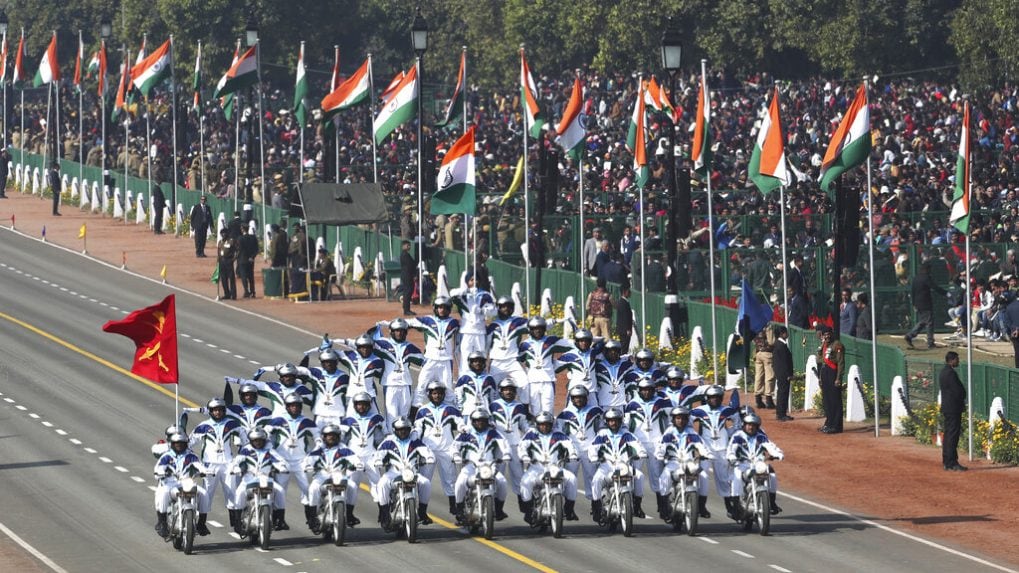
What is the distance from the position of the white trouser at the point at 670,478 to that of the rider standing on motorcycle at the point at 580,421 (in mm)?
964

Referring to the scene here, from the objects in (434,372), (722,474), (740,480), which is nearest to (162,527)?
(434,372)

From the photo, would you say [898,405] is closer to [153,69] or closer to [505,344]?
[505,344]

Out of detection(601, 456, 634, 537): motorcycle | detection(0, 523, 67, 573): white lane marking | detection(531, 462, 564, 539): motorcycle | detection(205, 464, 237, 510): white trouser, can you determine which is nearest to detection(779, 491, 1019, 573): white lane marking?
detection(601, 456, 634, 537): motorcycle

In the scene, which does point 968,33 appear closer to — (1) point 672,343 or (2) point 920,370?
(1) point 672,343

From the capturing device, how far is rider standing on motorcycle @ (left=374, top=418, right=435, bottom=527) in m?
30.6

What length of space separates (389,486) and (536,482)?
1908 millimetres

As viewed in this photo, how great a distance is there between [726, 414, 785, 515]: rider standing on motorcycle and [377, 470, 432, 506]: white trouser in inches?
154

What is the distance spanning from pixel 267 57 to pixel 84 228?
3923 centimetres

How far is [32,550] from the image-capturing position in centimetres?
3125

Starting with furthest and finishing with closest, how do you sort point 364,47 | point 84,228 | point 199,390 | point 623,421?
point 364,47 → point 84,228 → point 199,390 → point 623,421

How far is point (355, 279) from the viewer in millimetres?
58281

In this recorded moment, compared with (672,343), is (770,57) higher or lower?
higher

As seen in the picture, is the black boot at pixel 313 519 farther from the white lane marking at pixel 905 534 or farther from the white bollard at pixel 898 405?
the white bollard at pixel 898 405

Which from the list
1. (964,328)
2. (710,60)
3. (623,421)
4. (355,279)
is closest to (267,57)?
(710,60)
